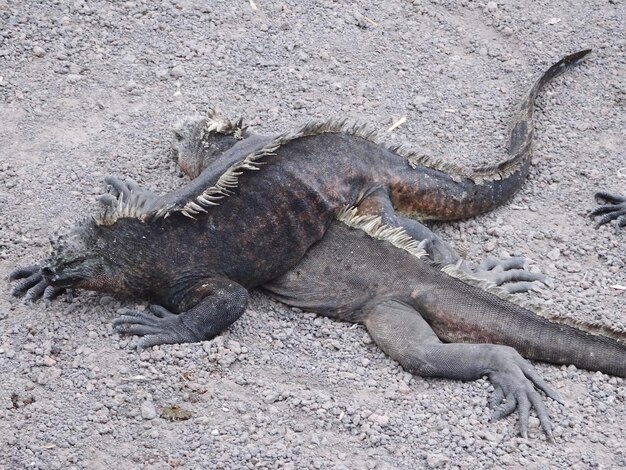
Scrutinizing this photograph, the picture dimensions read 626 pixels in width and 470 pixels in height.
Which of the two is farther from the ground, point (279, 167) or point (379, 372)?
point (279, 167)

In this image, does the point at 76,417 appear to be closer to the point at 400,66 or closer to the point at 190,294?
the point at 190,294

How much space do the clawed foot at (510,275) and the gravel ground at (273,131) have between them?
138 millimetres

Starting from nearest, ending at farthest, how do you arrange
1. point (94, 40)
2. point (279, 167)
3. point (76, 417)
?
point (76, 417) < point (279, 167) < point (94, 40)

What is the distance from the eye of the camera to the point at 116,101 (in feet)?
24.9

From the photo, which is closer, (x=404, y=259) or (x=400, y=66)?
(x=404, y=259)

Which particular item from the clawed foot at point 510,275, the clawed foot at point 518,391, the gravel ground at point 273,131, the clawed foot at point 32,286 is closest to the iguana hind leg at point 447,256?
the clawed foot at point 510,275

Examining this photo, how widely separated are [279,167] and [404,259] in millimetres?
939

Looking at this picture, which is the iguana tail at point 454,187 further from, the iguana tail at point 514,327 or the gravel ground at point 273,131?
the iguana tail at point 514,327

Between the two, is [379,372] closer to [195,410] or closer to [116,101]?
[195,410]

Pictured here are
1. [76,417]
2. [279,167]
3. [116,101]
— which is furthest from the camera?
[116,101]

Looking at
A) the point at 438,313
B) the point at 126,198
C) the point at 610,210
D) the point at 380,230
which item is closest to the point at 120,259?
the point at 126,198

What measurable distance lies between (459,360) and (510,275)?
3.17 feet

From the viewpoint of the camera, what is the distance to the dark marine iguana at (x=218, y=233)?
583cm

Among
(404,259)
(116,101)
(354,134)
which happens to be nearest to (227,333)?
(404,259)
